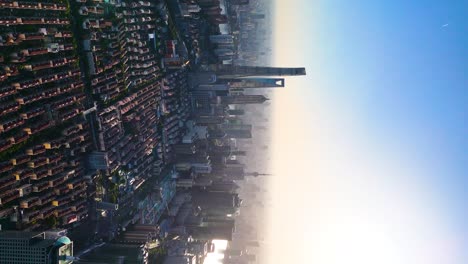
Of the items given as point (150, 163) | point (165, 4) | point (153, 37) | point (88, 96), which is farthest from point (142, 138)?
point (165, 4)

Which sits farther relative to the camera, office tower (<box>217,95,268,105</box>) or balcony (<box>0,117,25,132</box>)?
office tower (<box>217,95,268,105</box>)

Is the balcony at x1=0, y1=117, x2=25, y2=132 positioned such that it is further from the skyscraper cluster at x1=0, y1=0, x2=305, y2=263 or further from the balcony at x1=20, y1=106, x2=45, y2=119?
the balcony at x1=20, y1=106, x2=45, y2=119

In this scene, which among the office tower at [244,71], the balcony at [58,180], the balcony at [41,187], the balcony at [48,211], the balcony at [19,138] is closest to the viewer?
the balcony at [19,138]

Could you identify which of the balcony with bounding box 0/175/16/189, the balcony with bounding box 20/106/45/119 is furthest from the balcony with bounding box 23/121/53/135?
the balcony with bounding box 0/175/16/189

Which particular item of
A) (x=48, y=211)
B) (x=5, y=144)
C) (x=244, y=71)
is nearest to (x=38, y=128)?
(x=5, y=144)

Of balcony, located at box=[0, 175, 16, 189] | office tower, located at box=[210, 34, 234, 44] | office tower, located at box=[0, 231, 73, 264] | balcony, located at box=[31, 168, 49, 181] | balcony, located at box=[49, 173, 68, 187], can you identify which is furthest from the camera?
office tower, located at box=[210, 34, 234, 44]

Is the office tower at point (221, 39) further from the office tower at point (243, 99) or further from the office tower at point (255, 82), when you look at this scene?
the office tower at point (243, 99)

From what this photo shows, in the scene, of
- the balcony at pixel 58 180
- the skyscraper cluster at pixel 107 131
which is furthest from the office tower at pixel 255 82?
the balcony at pixel 58 180

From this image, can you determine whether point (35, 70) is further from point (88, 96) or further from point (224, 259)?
point (224, 259)
